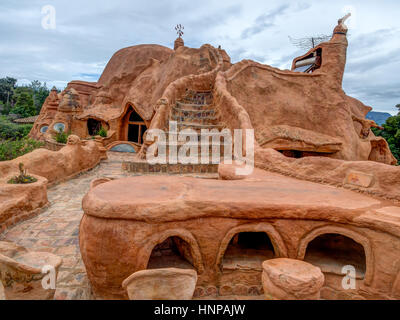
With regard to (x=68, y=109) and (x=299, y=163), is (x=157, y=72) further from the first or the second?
(x=299, y=163)

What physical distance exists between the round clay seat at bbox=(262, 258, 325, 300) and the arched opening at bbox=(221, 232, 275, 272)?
27.3 inches

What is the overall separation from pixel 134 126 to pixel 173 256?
1820cm

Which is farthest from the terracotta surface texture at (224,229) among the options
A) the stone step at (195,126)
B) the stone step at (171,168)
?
the stone step at (195,126)

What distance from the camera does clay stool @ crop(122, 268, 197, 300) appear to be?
2717mm

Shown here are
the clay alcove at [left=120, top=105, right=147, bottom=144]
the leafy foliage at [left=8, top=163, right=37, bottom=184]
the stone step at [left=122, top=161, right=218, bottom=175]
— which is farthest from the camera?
the clay alcove at [left=120, top=105, right=147, bottom=144]

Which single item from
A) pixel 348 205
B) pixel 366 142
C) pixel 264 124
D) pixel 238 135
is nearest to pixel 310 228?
pixel 348 205

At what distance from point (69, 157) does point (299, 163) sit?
7.78 m

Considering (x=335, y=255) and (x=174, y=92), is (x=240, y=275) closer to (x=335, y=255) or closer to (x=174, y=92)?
(x=335, y=255)

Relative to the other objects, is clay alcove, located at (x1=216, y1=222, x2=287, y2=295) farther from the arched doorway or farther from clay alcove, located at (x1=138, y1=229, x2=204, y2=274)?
clay alcove, located at (x1=138, y1=229, x2=204, y2=274)

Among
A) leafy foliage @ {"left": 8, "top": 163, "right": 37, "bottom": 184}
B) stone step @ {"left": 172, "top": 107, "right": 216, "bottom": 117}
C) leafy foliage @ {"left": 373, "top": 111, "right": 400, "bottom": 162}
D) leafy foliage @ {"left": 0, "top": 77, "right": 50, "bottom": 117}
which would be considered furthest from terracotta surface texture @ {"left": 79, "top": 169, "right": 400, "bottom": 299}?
leafy foliage @ {"left": 0, "top": 77, "right": 50, "bottom": 117}

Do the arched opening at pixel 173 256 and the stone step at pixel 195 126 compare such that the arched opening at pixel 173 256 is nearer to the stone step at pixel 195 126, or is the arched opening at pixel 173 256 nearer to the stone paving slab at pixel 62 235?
the stone paving slab at pixel 62 235

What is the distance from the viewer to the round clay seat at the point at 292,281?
2736mm

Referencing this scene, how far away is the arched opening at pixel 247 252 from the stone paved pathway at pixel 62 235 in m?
2.19

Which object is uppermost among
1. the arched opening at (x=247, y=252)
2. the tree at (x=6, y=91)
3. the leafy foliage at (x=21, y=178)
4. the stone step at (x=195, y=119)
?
the tree at (x=6, y=91)
